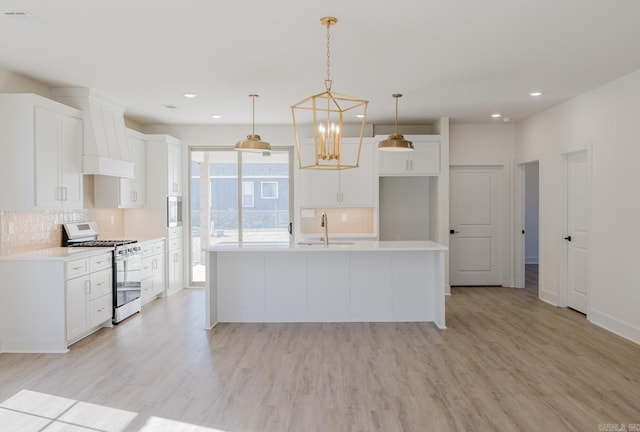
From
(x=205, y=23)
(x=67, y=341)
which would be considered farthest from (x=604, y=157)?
(x=67, y=341)

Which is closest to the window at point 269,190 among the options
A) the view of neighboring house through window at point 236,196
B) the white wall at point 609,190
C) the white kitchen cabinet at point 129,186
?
the view of neighboring house through window at point 236,196

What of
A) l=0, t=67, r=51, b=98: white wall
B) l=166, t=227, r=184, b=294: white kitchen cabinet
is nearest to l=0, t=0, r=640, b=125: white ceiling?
l=0, t=67, r=51, b=98: white wall

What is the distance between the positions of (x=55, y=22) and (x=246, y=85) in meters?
2.15

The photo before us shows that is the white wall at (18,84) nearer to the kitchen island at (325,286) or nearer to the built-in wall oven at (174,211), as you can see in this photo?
the built-in wall oven at (174,211)

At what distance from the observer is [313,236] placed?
24.6ft

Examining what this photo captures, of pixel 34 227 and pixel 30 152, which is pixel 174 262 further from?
pixel 30 152

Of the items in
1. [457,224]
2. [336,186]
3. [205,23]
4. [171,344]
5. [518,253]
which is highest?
[205,23]

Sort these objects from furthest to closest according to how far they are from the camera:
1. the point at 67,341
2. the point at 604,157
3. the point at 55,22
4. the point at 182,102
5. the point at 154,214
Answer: the point at 154,214
the point at 182,102
the point at 604,157
the point at 67,341
the point at 55,22

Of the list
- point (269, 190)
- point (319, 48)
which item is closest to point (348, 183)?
point (269, 190)

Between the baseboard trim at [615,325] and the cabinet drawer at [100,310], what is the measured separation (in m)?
5.58

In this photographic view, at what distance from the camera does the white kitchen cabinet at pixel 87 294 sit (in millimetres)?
4496

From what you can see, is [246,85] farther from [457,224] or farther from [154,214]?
[457,224]

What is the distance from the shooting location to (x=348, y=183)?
7453mm

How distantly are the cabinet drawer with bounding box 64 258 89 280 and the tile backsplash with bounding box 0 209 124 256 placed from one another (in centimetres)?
68
